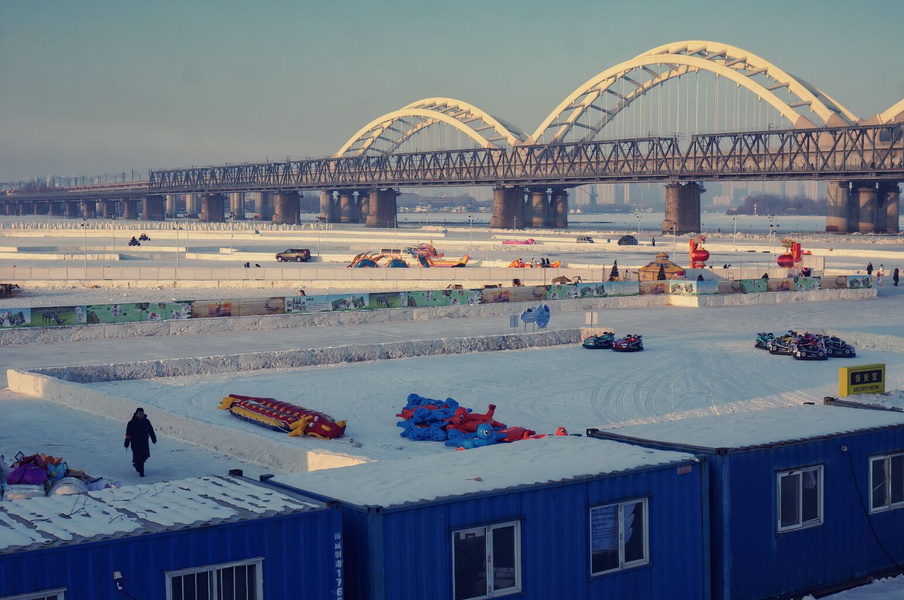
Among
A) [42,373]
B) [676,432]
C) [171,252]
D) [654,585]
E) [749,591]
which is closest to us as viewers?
[654,585]

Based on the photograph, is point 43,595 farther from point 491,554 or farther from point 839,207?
point 839,207

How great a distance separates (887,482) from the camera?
16.4 metres

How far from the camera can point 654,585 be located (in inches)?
540

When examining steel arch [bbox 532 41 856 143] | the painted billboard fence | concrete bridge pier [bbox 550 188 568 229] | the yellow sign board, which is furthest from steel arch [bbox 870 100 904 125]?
the yellow sign board

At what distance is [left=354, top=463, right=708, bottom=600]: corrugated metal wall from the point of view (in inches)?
463

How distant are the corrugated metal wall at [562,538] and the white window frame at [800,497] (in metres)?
1.41

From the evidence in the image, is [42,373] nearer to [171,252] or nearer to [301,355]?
[301,355]

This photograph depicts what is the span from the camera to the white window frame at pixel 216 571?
35.1 feet

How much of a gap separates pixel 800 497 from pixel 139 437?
1249cm

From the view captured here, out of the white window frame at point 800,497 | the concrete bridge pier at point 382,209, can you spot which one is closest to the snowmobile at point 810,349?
the white window frame at point 800,497

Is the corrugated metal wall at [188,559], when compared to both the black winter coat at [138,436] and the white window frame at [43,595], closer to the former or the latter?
the white window frame at [43,595]

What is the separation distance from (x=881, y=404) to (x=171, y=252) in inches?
3141

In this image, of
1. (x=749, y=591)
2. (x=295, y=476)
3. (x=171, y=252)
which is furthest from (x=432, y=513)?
(x=171, y=252)

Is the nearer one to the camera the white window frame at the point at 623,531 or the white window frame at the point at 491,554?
the white window frame at the point at 491,554
